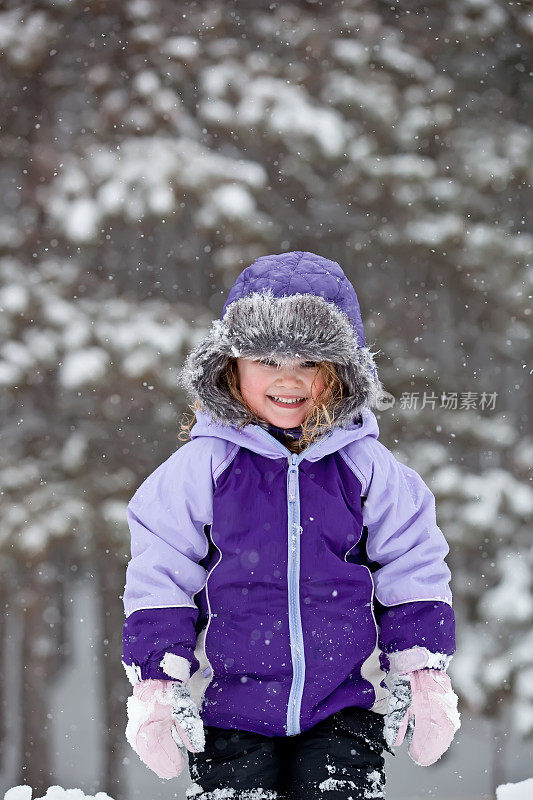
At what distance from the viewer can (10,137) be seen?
3262mm

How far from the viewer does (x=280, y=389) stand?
69.8 inches

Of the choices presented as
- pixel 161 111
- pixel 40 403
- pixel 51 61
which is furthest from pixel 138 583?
pixel 51 61

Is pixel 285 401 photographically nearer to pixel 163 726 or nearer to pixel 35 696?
pixel 163 726

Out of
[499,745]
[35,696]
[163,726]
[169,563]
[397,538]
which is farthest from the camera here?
[499,745]

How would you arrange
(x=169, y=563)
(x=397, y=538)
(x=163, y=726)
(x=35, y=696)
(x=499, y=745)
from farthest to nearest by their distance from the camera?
1. (x=499, y=745)
2. (x=35, y=696)
3. (x=397, y=538)
4. (x=169, y=563)
5. (x=163, y=726)

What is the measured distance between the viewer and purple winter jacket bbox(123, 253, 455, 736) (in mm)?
1697

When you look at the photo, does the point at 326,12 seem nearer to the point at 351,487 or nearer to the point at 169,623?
the point at 351,487

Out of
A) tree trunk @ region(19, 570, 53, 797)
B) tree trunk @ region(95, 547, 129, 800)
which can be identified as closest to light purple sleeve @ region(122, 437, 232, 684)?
tree trunk @ region(95, 547, 129, 800)

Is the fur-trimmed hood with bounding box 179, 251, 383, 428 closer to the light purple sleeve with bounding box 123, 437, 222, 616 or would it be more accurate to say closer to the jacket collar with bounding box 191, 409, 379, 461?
the jacket collar with bounding box 191, 409, 379, 461

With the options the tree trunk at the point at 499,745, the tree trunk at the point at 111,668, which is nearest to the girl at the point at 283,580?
the tree trunk at the point at 111,668

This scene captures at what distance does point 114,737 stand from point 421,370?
75.8 inches

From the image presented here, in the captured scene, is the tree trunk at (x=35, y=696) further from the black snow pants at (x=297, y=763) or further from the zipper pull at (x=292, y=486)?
the zipper pull at (x=292, y=486)

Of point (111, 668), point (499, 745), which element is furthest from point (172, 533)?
point (499, 745)

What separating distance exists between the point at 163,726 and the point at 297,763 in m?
0.31
